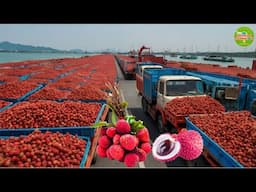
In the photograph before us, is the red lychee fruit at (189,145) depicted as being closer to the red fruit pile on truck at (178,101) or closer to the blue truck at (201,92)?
the red fruit pile on truck at (178,101)

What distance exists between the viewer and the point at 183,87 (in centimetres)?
707

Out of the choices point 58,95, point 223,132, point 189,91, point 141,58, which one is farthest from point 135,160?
point 141,58

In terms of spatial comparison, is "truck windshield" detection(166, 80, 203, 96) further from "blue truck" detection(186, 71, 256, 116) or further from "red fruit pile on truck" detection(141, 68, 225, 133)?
"blue truck" detection(186, 71, 256, 116)

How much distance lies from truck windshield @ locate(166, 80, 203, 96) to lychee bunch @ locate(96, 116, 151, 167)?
4.75 meters

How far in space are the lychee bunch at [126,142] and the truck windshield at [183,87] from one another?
475 cm

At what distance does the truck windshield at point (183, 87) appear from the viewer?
6934 mm

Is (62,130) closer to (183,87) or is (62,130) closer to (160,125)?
(160,125)

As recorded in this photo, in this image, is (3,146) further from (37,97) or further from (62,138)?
(37,97)

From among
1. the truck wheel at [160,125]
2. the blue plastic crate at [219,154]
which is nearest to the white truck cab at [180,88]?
the truck wheel at [160,125]

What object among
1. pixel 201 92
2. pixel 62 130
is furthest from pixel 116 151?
pixel 201 92

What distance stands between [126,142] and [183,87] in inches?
209

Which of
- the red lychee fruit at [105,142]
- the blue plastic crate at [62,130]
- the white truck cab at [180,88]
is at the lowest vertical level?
the blue plastic crate at [62,130]

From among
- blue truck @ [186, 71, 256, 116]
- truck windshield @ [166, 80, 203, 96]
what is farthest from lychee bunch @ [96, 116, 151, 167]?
blue truck @ [186, 71, 256, 116]

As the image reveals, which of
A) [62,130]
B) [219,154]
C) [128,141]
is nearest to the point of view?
[128,141]
